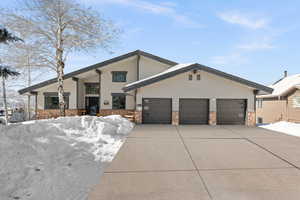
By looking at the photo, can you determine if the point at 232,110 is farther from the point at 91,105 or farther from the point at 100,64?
the point at 91,105

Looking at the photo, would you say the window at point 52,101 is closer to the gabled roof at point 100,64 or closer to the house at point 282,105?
the gabled roof at point 100,64

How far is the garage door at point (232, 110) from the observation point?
12.4 meters

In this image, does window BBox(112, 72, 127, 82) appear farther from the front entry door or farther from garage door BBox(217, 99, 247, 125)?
garage door BBox(217, 99, 247, 125)

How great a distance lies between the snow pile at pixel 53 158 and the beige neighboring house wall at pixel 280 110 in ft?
57.1

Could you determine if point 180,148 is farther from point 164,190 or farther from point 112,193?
point 112,193

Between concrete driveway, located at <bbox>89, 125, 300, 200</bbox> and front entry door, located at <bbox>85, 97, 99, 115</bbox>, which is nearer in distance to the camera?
concrete driveway, located at <bbox>89, 125, 300, 200</bbox>

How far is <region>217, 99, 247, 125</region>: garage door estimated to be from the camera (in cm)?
1244

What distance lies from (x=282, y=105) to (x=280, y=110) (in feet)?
1.94

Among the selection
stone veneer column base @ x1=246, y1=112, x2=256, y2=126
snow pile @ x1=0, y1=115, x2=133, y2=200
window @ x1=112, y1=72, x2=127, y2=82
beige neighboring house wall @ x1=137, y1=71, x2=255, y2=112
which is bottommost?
snow pile @ x1=0, y1=115, x2=133, y2=200

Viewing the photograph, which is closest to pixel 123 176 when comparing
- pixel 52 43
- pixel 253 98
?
pixel 253 98

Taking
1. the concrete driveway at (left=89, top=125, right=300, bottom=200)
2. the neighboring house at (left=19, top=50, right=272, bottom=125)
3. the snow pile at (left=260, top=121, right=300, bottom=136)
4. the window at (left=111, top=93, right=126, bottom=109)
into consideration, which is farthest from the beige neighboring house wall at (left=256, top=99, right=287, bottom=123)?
the window at (left=111, top=93, right=126, bottom=109)

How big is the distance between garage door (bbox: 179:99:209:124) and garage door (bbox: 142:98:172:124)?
92cm

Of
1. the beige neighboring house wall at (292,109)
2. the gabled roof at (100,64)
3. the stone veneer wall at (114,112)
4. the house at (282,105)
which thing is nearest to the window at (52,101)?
the gabled roof at (100,64)

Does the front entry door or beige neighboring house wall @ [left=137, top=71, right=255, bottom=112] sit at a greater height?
beige neighboring house wall @ [left=137, top=71, right=255, bottom=112]
